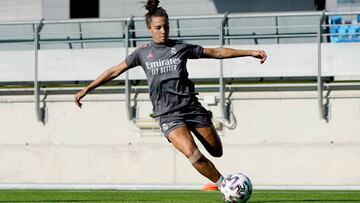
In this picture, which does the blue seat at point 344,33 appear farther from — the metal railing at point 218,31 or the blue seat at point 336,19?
the metal railing at point 218,31

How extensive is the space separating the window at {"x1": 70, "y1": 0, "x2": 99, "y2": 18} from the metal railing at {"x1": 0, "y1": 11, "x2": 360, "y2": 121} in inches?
315

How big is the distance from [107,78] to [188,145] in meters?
1.48

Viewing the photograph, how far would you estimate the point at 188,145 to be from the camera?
40.1ft

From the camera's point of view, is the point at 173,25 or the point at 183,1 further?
the point at 183,1

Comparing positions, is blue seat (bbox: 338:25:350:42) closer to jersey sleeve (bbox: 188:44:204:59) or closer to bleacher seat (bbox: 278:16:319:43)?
bleacher seat (bbox: 278:16:319:43)

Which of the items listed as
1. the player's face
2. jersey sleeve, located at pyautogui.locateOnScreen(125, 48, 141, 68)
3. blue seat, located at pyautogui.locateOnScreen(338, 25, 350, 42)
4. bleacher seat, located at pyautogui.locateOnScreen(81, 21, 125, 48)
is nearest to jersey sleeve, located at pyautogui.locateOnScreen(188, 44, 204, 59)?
the player's face

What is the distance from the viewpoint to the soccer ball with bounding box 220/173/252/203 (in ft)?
39.1

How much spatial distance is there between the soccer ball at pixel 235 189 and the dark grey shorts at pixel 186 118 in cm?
93

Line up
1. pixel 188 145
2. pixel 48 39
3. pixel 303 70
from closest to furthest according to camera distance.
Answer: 1. pixel 188 145
2. pixel 303 70
3. pixel 48 39

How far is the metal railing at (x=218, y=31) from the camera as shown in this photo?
2745 cm

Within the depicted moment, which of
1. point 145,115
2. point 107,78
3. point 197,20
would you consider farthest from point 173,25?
point 107,78

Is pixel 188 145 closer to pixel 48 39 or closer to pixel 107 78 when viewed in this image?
pixel 107 78

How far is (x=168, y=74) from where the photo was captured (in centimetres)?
1263

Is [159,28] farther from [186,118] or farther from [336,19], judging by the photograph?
[336,19]
